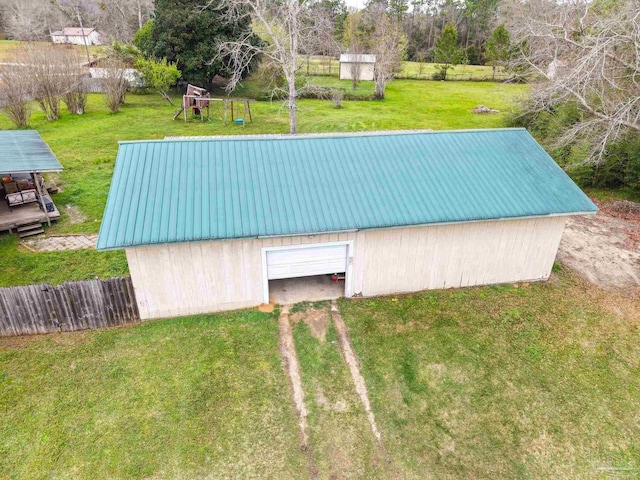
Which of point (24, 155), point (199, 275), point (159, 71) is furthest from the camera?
point (159, 71)

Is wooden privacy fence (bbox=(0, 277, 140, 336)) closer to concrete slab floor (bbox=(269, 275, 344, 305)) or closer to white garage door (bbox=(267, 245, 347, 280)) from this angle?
white garage door (bbox=(267, 245, 347, 280))

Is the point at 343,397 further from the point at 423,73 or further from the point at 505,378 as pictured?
the point at 423,73

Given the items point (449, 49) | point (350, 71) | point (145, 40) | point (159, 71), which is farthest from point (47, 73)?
point (449, 49)

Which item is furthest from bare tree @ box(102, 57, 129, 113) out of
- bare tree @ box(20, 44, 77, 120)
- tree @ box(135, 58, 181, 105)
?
bare tree @ box(20, 44, 77, 120)

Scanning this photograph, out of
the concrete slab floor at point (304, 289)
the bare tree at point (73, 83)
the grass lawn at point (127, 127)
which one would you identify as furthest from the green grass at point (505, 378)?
the bare tree at point (73, 83)

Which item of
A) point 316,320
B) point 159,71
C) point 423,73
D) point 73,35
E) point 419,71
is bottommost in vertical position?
point 316,320

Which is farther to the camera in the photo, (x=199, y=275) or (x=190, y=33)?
(x=190, y=33)

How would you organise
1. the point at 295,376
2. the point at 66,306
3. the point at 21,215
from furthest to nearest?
the point at 21,215 → the point at 66,306 → the point at 295,376
